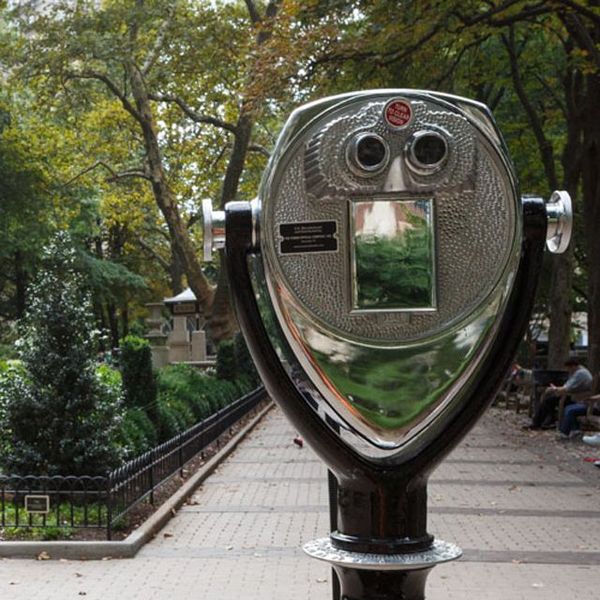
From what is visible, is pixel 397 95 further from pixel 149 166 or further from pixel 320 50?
pixel 149 166

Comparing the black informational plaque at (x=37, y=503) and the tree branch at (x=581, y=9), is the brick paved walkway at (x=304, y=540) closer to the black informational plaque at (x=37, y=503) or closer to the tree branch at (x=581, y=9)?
the black informational plaque at (x=37, y=503)

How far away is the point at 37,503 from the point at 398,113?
20.4ft

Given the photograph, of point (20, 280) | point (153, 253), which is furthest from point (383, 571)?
point (153, 253)

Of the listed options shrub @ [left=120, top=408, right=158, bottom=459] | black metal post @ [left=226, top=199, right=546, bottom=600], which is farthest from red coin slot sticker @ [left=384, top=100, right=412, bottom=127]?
shrub @ [left=120, top=408, right=158, bottom=459]

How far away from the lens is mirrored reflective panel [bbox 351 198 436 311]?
3.23 m

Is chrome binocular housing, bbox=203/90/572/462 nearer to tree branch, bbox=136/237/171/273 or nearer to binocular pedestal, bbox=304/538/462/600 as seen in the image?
binocular pedestal, bbox=304/538/462/600

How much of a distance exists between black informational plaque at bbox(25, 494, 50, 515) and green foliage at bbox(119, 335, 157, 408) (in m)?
4.56

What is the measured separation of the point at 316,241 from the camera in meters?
3.24

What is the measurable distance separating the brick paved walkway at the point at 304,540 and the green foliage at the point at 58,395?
1.06 meters

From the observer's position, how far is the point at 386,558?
3.30 metres

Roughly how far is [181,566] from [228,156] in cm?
2262

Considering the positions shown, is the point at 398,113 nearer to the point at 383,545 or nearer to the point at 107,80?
the point at 383,545

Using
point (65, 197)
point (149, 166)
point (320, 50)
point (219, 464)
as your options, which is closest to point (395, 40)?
point (320, 50)

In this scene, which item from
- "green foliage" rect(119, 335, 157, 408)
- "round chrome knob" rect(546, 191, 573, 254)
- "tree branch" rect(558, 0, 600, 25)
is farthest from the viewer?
"tree branch" rect(558, 0, 600, 25)
